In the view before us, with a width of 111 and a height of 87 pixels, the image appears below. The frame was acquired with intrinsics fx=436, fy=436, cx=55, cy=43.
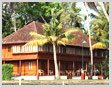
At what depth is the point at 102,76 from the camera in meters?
36.9

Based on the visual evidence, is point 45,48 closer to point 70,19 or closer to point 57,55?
point 57,55

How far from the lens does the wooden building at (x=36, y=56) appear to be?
37.6 m

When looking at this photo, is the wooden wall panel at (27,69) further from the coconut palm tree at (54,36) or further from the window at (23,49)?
the coconut palm tree at (54,36)

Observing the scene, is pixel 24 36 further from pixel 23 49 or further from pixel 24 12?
pixel 24 12

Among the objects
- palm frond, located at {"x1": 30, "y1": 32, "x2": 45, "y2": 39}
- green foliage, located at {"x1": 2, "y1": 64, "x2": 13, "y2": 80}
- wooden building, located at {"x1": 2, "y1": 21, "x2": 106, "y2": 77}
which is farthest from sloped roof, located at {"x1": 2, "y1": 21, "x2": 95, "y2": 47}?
green foliage, located at {"x1": 2, "y1": 64, "x2": 13, "y2": 80}

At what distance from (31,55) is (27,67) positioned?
60.3 inches

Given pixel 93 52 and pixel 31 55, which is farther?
pixel 93 52

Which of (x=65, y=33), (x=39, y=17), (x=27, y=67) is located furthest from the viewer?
(x=39, y=17)

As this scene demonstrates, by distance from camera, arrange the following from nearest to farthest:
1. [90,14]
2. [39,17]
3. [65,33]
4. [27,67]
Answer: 1. [65,33]
2. [27,67]
3. [90,14]
4. [39,17]

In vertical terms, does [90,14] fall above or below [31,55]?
above

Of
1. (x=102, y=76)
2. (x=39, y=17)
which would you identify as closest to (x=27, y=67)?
(x=102, y=76)

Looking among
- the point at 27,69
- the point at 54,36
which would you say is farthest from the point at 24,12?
the point at 54,36

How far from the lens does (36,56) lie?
1457 inches

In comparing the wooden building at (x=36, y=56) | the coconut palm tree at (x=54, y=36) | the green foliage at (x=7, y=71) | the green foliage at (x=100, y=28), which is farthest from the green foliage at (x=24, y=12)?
the green foliage at (x=7, y=71)
